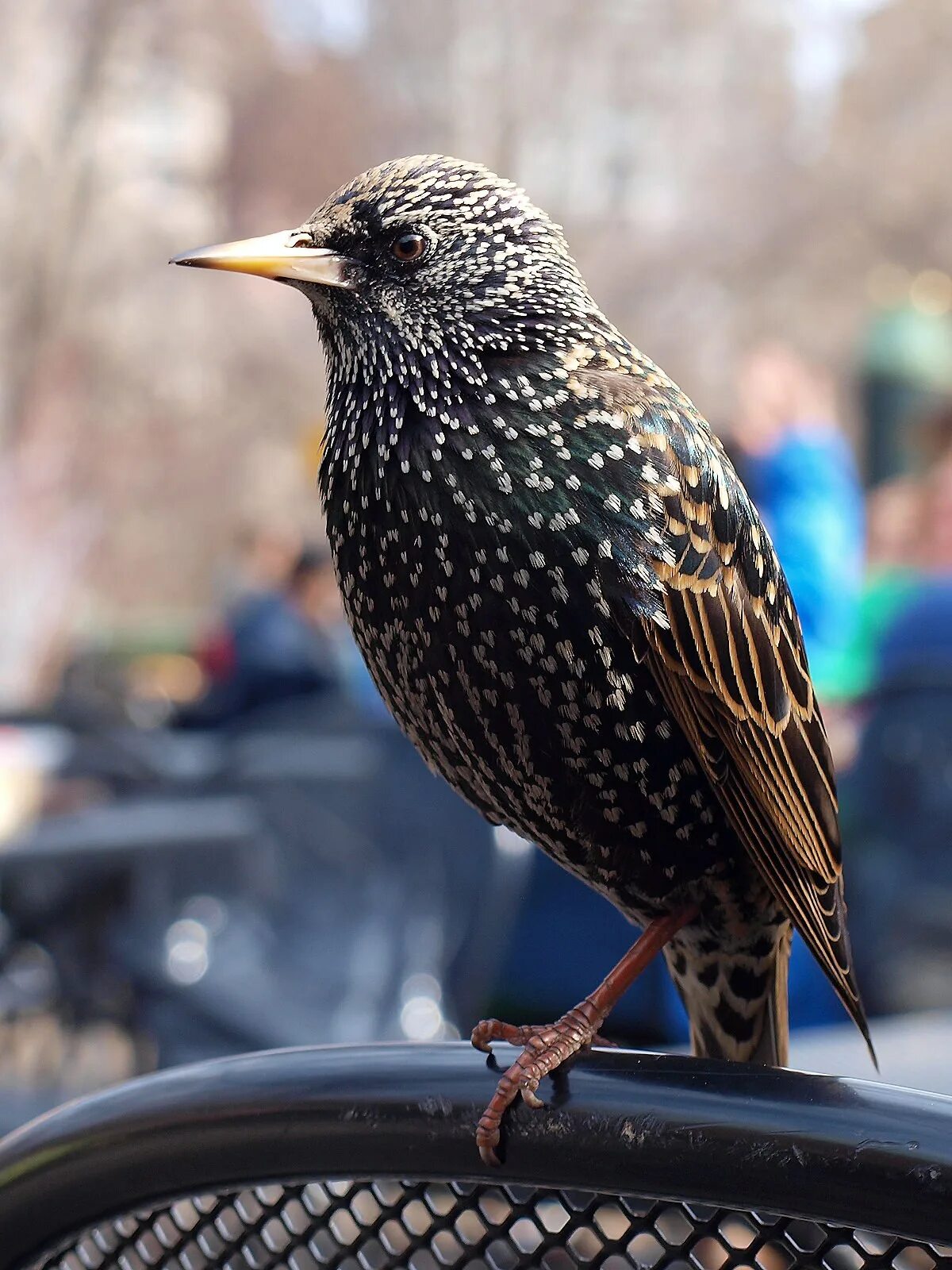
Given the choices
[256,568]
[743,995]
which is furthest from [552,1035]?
[256,568]

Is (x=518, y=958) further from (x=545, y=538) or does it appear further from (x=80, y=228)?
(x=80, y=228)

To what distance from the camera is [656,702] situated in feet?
5.26

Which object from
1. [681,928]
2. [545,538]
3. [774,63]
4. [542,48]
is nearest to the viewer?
[545,538]

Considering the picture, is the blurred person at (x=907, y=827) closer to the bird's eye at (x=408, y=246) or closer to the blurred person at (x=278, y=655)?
the bird's eye at (x=408, y=246)

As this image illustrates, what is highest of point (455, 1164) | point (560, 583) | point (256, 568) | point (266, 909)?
point (560, 583)

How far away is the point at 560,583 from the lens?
1501 mm

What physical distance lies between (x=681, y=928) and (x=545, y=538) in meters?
0.57

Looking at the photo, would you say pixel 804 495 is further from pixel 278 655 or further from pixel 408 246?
pixel 278 655

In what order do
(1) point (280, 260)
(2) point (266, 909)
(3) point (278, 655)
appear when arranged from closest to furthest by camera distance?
(1) point (280, 260) → (2) point (266, 909) → (3) point (278, 655)

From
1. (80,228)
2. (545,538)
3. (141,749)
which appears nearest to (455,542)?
(545,538)

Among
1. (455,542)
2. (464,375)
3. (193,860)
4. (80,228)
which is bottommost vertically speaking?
(193,860)

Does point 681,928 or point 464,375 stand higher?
point 464,375

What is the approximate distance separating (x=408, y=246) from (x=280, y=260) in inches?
6.1

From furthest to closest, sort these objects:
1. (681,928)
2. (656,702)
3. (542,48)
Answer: (542,48) < (681,928) < (656,702)
